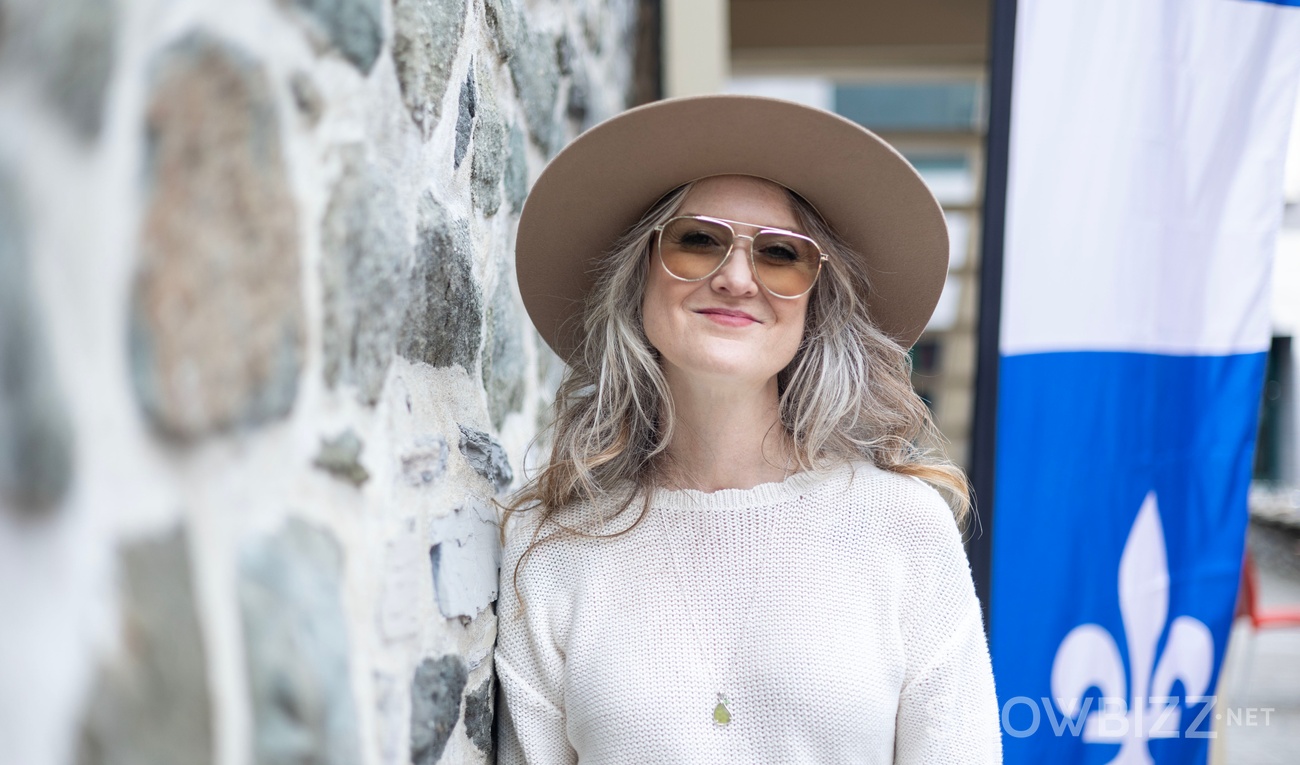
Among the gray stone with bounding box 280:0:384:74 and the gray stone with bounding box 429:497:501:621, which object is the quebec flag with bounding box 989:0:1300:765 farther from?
the gray stone with bounding box 280:0:384:74

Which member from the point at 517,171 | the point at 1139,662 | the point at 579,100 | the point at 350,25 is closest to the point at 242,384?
the point at 350,25

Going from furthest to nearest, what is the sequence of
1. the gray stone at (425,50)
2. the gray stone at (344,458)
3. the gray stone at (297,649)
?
the gray stone at (425,50)
the gray stone at (344,458)
the gray stone at (297,649)

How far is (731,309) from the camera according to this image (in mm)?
1575

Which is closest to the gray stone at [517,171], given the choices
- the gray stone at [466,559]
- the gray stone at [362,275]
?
the gray stone at [466,559]

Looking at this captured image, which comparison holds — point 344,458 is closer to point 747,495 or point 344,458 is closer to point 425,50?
point 425,50

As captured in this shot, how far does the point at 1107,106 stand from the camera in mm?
2340

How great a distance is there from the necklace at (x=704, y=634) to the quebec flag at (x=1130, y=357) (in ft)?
3.47

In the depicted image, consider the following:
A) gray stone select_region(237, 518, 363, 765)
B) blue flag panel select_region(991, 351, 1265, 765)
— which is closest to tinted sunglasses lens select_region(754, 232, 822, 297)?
gray stone select_region(237, 518, 363, 765)

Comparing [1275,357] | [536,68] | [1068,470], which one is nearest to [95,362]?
[536,68]

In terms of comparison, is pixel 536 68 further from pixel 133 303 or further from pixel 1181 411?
pixel 1181 411

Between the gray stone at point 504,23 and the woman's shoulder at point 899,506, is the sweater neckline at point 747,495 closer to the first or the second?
the woman's shoulder at point 899,506

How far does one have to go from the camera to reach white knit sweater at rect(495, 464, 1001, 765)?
1477 mm

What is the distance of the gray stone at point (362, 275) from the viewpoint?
1.00m

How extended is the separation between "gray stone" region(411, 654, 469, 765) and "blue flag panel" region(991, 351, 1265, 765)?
4.75 feet
